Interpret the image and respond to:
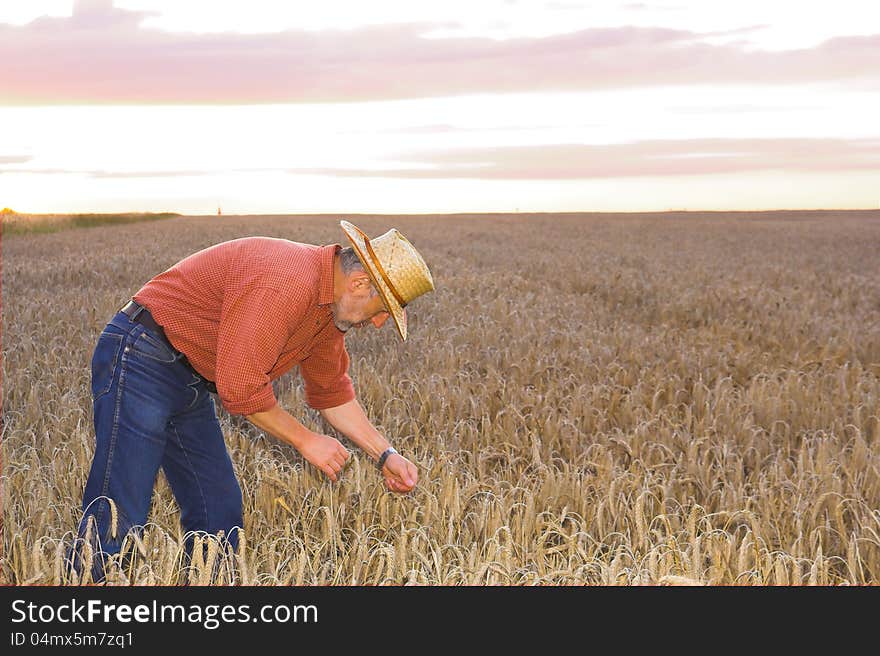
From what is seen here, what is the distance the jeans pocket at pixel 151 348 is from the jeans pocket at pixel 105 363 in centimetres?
7

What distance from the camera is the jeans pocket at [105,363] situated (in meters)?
3.36

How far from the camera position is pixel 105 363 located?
11.1ft

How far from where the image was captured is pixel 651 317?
11391mm

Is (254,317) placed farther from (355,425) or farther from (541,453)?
(541,453)

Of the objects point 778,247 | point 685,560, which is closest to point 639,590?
point 685,560

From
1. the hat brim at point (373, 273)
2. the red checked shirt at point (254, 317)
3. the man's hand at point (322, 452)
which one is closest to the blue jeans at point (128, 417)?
the red checked shirt at point (254, 317)

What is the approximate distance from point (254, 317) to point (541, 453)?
2804 millimetres

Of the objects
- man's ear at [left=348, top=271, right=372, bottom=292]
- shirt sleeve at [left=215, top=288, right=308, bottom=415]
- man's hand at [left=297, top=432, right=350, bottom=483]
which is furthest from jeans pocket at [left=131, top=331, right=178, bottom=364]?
man's ear at [left=348, top=271, right=372, bottom=292]

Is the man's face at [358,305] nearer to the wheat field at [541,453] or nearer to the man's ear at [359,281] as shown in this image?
the man's ear at [359,281]

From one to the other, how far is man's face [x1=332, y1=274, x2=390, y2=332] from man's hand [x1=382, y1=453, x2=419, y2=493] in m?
0.68

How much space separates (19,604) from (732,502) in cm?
339

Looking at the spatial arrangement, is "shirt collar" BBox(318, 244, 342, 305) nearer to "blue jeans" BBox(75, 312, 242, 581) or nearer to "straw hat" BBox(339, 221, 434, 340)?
"straw hat" BBox(339, 221, 434, 340)

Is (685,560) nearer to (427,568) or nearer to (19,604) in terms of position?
(427,568)

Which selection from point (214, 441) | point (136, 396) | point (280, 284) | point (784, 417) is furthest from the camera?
point (784, 417)
